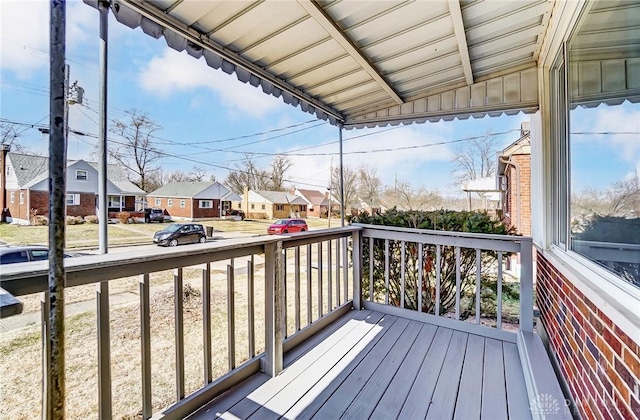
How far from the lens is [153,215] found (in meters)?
2.07

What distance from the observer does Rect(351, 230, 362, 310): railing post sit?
338cm

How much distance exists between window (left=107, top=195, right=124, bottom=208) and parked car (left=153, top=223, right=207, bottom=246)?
263 mm

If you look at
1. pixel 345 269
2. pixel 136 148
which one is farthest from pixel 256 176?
pixel 136 148

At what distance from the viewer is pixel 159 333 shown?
3.31 m

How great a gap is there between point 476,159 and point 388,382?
928cm

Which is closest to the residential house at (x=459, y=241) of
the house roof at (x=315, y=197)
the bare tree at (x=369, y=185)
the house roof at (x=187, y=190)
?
the house roof at (x=187, y=190)

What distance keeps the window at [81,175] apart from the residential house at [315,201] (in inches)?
108

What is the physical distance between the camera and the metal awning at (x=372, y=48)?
1815 mm

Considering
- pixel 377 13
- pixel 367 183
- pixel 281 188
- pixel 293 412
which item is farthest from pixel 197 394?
pixel 367 183

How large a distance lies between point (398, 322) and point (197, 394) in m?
1.93

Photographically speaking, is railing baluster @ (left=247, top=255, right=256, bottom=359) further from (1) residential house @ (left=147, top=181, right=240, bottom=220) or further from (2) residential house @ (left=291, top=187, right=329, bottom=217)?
(2) residential house @ (left=291, top=187, right=329, bottom=217)

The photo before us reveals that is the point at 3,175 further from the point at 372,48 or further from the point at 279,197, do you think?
the point at 279,197

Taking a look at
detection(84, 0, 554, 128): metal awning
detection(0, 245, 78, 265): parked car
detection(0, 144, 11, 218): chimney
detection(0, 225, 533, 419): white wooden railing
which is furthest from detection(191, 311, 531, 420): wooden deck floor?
detection(84, 0, 554, 128): metal awning

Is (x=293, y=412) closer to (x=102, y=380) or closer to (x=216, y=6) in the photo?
(x=102, y=380)
